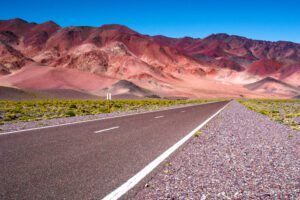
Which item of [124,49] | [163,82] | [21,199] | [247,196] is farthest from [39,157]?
[124,49]

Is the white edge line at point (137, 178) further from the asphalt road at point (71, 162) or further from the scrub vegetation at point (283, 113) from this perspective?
the scrub vegetation at point (283, 113)

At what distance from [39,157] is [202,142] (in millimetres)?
5209

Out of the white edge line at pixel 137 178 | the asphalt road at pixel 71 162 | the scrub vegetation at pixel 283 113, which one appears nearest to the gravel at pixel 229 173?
the white edge line at pixel 137 178

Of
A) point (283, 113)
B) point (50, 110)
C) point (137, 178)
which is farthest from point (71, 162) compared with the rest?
point (283, 113)

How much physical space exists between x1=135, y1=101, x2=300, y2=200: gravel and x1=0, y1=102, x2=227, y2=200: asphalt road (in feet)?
2.39

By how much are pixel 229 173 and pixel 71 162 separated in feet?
11.0

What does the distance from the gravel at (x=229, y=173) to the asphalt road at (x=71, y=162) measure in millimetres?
730

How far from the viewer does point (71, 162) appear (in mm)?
6918

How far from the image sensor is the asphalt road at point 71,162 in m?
5.07

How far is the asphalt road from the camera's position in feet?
16.6

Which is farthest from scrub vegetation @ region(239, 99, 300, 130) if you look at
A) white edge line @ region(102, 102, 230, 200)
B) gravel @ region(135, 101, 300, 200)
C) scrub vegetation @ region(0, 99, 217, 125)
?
scrub vegetation @ region(0, 99, 217, 125)

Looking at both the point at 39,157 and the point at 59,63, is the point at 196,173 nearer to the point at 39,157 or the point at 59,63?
the point at 39,157

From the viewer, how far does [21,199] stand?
463cm

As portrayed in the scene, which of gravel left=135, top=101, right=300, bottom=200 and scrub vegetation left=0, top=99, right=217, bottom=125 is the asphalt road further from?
scrub vegetation left=0, top=99, right=217, bottom=125
